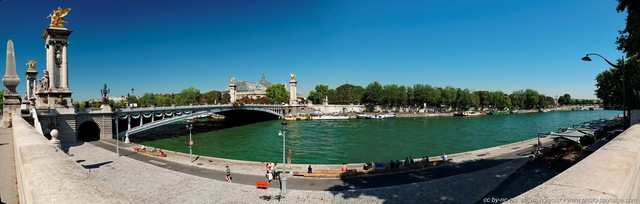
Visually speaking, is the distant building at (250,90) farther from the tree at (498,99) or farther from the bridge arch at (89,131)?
the bridge arch at (89,131)

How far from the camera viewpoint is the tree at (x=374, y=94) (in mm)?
105500

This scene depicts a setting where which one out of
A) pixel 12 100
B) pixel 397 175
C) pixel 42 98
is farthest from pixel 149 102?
pixel 397 175

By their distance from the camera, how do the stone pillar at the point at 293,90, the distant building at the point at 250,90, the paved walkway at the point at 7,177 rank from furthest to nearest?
1. the distant building at the point at 250,90
2. the stone pillar at the point at 293,90
3. the paved walkway at the point at 7,177

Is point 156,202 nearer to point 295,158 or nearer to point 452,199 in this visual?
point 452,199

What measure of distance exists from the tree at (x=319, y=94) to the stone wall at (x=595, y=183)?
391 feet

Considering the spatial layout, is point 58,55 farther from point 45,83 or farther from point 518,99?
point 518,99

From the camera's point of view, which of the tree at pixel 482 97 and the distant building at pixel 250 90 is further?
the distant building at pixel 250 90

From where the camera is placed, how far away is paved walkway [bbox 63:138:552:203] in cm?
1311

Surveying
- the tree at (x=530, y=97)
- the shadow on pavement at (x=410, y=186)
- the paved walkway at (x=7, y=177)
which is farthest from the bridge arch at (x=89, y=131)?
the tree at (x=530, y=97)

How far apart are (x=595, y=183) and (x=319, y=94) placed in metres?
122

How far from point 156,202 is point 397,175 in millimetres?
12391

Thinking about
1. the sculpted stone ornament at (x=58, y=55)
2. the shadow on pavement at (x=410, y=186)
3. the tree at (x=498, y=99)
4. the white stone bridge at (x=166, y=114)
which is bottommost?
the shadow on pavement at (x=410, y=186)

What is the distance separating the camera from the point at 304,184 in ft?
51.0

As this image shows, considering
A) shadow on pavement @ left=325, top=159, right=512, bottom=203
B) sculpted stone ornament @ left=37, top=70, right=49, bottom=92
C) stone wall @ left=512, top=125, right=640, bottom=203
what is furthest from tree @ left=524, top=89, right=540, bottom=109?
sculpted stone ornament @ left=37, top=70, right=49, bottom=92
